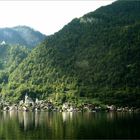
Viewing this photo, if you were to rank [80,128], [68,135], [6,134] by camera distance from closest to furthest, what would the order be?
[68,135]
[6,134]
[80,128]

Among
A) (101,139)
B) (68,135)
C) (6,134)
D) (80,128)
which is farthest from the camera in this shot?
(80,128)

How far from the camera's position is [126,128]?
135 m

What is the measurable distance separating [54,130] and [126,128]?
2151cm

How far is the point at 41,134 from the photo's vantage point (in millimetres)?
127312

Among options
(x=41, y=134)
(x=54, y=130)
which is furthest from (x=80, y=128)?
(x=41, y=134)

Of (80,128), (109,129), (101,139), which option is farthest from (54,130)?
(101,139)

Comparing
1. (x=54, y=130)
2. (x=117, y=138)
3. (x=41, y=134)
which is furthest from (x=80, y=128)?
(x=117, y=138)

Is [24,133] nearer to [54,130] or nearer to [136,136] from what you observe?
[54,130]

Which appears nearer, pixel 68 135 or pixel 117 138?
pixel 117 138

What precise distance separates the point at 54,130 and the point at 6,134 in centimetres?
1531

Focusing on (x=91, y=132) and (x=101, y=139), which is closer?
(x=101, y=139)

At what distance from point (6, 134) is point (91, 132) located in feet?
79.7

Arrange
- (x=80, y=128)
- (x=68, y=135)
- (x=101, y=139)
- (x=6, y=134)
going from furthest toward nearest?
(x=80, y=128)
(x=6, y=134)
(x=68, y=135)
(x=101, y=139)

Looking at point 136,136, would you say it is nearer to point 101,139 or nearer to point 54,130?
point 101,139
